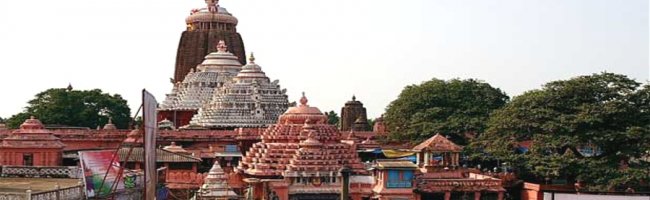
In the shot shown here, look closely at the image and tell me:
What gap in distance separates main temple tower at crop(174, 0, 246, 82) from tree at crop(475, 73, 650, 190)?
31.8 meters

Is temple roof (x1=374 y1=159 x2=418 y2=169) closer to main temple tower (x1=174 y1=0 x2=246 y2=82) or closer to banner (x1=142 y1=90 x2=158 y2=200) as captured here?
banner (x1=142 y1=90 x2=158 y2=200)

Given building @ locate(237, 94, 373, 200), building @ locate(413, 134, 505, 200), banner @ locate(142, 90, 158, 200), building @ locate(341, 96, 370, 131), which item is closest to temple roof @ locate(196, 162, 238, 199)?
building @ locate(237, 94, 373, 200)

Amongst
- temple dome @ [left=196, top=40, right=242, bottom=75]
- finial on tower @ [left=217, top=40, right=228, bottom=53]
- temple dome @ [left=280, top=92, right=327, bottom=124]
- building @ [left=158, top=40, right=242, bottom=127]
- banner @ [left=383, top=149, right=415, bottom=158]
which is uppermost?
finial on tower @ [left=217, top=40, right=228, bottom=53]

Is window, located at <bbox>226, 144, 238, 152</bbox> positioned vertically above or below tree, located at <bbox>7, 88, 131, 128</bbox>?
below

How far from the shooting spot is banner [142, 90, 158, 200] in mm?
11430

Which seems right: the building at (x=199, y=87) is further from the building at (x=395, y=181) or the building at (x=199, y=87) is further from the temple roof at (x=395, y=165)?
the building at (x=395, y=181)

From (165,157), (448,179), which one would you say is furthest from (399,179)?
(165,157)

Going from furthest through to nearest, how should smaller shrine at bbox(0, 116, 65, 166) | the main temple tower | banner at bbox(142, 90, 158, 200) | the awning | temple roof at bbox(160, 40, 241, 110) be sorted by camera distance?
the main temple tower < temple roof at bbox(160, 40, 241, 110) < the awning < smaller shrine at bbox(0, 116, 65, 166) < banner at bbox(142, 90, 158, 200)

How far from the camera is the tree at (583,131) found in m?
33.5

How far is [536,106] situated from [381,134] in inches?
668

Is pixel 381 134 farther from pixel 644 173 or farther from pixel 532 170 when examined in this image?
pixel 644 173

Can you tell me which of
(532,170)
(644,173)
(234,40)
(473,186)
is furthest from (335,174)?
(234,40)

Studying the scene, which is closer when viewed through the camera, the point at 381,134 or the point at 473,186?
the point at 473,186

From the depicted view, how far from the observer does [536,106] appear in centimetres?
3650
